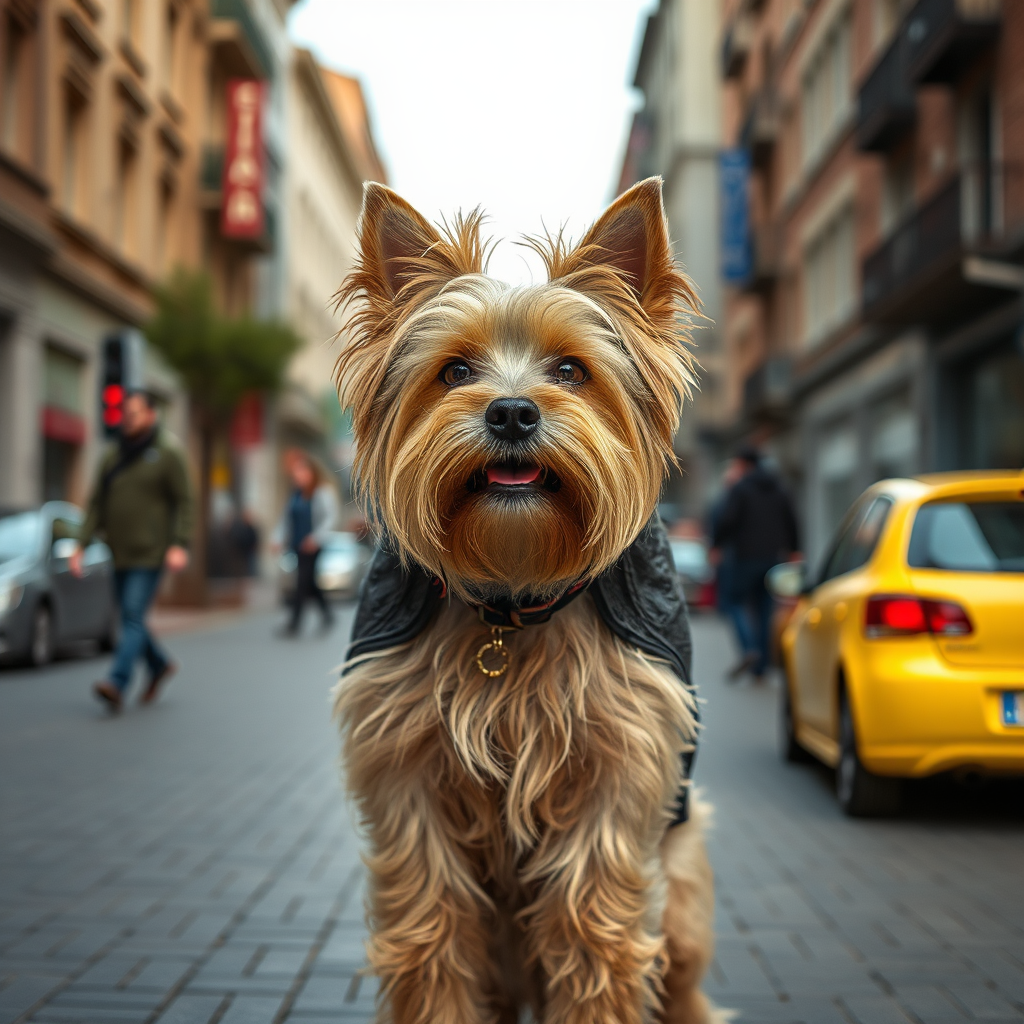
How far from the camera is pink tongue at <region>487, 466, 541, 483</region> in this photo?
251 cm

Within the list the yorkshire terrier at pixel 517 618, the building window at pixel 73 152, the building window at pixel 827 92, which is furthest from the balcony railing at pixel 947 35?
the yorkshire terrier at pixel 517 618

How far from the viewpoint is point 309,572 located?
17.7 m

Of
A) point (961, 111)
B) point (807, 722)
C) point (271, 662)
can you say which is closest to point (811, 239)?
point (961, 111)

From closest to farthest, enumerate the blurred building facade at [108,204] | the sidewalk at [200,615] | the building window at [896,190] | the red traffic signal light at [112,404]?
the red traffic signal light at [112,404] < the sidewalk at [200,615] < the blurred building facade at [108,204] < the building window at [896,190]

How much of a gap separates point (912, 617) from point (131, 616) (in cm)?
600

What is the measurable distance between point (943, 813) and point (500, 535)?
15.6 ft

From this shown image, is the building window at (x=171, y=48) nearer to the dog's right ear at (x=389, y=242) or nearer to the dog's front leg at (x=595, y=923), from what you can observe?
the dog's right ear at (x=389, y=242)

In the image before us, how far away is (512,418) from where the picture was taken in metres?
2.44

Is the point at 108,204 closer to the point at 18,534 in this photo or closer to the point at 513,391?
the point at 18,534

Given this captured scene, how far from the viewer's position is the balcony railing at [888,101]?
2255 centimetres

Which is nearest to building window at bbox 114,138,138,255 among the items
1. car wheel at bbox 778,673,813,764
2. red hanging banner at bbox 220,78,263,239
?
red hanging banner at bbox 220,78,263,239

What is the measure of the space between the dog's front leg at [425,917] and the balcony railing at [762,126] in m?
35.0

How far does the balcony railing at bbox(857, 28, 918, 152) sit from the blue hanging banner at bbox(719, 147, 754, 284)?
12.8m

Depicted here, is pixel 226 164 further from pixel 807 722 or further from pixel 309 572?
pixel 807 722
